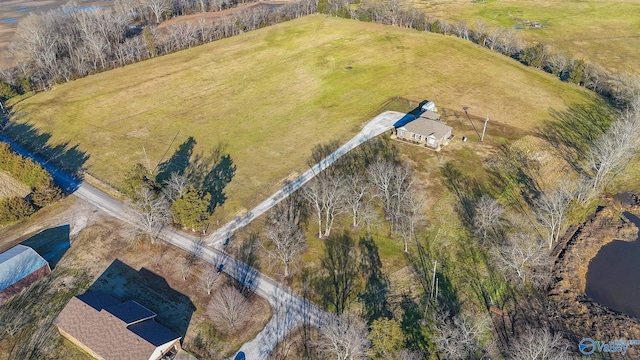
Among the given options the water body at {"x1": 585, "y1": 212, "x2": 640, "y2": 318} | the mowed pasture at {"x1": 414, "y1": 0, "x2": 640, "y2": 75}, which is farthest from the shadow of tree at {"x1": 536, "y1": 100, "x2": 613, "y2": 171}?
the mowed pasture at {"x1": 414, "y1": 0, "x2": 640, "y2": 75}

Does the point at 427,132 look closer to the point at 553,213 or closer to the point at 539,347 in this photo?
the point at 553,213

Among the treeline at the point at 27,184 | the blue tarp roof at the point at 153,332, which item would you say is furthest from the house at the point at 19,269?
the blue tarp roof at the point at 153,332

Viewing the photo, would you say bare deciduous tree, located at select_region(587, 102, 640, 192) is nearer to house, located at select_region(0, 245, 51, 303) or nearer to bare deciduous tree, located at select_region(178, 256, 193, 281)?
bare deciduous tree, located at select_region(178, 256, 193, 281)

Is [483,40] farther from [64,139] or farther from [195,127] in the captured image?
[64,139]

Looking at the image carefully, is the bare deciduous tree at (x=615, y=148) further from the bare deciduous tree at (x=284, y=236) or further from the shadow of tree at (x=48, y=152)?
the shadow of tree at (x=48, y=152)

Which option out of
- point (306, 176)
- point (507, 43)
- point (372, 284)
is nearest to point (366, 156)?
point (306, 176)

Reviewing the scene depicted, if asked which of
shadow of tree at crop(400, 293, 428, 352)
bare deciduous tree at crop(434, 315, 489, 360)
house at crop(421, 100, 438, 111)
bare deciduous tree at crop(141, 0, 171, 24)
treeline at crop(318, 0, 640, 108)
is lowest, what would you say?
shadow of tree at crop(400, 293, 428, 352)
